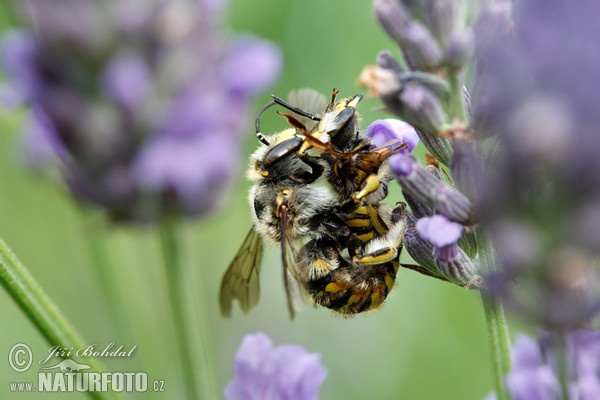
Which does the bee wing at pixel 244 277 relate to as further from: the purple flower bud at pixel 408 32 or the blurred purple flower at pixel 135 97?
the purple flower bud at pixel 408 32

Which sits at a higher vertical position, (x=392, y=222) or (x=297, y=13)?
(x=297, y=13)

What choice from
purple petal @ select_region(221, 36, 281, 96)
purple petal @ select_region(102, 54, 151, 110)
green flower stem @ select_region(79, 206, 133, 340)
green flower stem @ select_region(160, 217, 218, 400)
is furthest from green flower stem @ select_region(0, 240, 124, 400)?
green flower stem @ select_region(79, 206, 133, 340)

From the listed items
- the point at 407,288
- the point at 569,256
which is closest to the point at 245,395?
the point at 569,256


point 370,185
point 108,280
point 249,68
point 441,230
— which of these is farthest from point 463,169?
point 108,280

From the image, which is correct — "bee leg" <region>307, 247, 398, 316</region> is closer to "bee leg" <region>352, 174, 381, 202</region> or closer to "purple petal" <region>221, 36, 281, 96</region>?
"bee leg" <region>352, 174, 381, 202</region>

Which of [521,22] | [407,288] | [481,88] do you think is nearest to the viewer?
[521,22]

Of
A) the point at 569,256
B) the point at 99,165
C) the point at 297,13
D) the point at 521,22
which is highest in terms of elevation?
the point at 297,13

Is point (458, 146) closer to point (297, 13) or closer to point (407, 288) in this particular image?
point (407, 288)

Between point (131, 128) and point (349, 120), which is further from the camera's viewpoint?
point (349, 120)
